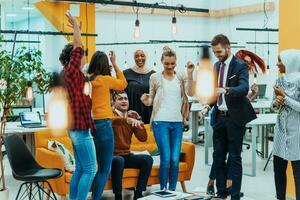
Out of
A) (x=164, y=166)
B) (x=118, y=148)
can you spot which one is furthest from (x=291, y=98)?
(x=118, y=148)

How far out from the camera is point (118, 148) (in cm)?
508

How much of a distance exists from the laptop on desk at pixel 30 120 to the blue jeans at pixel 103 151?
238 centimetres

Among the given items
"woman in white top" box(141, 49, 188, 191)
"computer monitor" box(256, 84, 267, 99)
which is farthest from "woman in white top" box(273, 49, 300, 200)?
"computer monitor" box(256, 84, 267, 99)

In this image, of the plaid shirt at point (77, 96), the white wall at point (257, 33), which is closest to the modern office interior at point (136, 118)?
the plaid shirt at point (77, 96)

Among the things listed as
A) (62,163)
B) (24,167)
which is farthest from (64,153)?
(24,167)

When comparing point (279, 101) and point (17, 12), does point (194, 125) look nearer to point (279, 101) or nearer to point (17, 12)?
point (279, 101)

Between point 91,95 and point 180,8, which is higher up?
point 180,8

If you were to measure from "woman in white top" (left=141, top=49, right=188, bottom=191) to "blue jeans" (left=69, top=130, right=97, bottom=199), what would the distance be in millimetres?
922

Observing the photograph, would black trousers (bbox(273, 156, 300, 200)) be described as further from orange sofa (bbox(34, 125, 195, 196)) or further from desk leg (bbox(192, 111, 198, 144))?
desk leg (bbox(192, 111, 198, 144))

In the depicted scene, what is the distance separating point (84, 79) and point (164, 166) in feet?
4.76

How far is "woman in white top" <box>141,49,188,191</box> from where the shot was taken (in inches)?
193

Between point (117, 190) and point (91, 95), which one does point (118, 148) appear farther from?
point (91, 95)

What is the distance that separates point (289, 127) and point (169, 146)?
1250 mm

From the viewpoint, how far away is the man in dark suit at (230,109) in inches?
177
